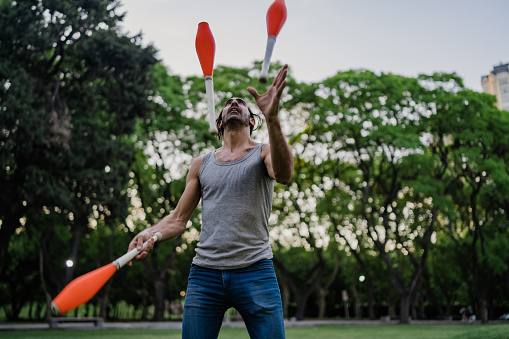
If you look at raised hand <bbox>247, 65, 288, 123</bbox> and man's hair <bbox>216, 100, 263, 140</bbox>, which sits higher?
man's hair <bbox>216, 100, 263, 140</bbox>

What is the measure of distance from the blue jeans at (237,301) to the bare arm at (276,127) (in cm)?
55

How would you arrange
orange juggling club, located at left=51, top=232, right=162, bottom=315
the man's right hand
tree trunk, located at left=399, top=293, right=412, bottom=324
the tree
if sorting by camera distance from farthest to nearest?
tree trunk, located at left=399, top=293, right=412, bottom=324
the tree
the man's right hand
orange juggling club, located at left=51, top=232, right=162, bottom=315

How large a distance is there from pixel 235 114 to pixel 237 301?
1094mm

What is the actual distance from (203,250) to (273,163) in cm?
70

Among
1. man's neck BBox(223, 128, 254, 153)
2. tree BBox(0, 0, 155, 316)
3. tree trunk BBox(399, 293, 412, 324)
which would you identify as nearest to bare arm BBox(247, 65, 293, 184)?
man's neck BBox(223, 128, 254, 153)

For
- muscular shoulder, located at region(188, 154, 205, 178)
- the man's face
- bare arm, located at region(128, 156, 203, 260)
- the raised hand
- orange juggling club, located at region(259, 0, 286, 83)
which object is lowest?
bare arm, located at region(128, 156, 203, 260)

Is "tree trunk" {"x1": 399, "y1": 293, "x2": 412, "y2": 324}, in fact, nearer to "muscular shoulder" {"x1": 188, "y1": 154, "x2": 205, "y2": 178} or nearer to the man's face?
"muscular shoulder" {"x1": 188, "y1": 154, "x2": 205, "y2": 178}

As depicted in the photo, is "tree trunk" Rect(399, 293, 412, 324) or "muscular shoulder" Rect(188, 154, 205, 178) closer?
"muscular shoulder" Rect(188, 154, 205, 178)

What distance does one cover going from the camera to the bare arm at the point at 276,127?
2484 millimetres

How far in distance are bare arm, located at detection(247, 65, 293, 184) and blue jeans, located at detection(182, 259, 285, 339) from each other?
55 centimetres

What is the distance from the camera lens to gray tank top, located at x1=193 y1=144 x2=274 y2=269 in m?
2.88

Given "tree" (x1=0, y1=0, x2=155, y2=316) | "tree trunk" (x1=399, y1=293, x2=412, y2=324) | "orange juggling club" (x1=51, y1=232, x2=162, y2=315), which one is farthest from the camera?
"tree trunk" (x1=399, y1=293, x2=412, y2=324)

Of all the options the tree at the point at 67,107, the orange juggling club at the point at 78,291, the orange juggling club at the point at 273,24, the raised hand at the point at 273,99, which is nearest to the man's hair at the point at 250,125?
the orange juggling club at the point at 273,24

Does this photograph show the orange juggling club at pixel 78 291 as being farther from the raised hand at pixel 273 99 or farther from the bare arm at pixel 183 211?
the raised hand at pixel 273 99
